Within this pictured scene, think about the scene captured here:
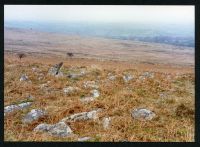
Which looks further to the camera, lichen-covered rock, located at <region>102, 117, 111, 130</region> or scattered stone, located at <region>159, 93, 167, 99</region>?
scattered stone, located at <region>159, 93, 167, 99</region>

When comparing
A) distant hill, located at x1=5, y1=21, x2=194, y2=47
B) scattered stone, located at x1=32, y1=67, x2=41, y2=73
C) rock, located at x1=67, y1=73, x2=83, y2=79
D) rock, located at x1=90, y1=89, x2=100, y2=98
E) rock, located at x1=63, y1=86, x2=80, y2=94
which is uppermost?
distant hill, located at x1=5, y1=21, x2=194, y2=47

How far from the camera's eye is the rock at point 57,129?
8.02 meters

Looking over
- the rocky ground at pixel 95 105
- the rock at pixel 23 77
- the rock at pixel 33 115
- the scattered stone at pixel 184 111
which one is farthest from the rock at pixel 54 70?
the scattered stone at pixel 184 111

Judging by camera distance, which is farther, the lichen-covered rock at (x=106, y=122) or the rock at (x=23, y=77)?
the rock at (x=23, y=77)

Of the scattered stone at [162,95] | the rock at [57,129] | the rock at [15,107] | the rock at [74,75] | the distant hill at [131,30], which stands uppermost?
the distant hill at [131,30]

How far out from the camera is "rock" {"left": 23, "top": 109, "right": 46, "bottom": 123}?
836 centimetres

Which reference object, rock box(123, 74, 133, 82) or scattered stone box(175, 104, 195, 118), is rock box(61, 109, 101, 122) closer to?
scattered stone box(175, 104, 195, 118)

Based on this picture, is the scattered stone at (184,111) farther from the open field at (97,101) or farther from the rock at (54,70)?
the rock at (54,70)

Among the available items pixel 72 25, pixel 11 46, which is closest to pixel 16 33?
pixel 11 46

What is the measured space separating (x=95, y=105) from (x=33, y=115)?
1361 millimetres

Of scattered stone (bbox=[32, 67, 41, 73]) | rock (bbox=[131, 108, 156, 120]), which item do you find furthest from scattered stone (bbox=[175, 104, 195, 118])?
scattered stone (bbox=[32, 67, 41, 73])

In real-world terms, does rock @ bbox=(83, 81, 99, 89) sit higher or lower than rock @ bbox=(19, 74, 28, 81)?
lower

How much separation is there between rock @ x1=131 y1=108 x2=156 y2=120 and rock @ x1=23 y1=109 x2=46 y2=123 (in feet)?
6.35

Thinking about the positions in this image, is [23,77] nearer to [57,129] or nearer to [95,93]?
[95,93]
